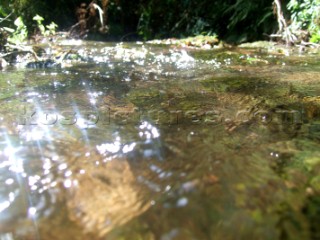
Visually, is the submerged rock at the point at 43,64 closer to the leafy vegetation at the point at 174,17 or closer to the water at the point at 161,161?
the water at the point at 161,161

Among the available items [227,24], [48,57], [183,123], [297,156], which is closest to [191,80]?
[183,123]

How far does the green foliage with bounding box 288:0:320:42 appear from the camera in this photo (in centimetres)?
691

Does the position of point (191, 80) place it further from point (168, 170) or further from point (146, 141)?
point (168, 170)

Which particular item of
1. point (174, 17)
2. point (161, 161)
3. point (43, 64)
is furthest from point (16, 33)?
point (161, 161)

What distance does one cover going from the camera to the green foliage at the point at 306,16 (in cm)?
691

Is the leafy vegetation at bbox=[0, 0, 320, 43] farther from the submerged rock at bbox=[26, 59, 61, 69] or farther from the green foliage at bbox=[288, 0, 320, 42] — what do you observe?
the submerged rock at bbox=[26, 59, 61, 69]

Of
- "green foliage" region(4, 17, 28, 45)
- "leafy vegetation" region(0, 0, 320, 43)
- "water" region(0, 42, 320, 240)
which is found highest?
"water" region(0, 42, 320, 240)

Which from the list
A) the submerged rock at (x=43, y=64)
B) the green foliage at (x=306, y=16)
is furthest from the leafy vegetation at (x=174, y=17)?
the submerged rock at (x=43, y=64)

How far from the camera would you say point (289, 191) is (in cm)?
148

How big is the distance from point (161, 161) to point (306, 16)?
6718mm

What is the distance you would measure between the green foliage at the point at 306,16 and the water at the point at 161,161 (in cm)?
396

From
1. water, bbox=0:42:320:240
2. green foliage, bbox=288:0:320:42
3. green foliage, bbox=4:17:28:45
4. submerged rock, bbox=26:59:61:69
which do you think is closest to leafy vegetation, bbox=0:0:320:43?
green foliage, bbox=288:0:320:42

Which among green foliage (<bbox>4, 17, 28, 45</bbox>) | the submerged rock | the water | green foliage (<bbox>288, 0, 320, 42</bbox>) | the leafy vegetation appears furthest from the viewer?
the leafy vegetation

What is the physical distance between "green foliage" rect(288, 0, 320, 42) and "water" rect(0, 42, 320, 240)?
3.96 m
